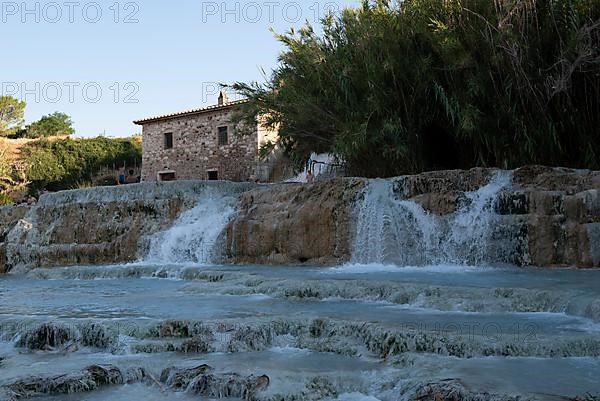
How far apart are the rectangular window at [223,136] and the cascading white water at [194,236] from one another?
34.5ft

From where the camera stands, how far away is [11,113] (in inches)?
1538

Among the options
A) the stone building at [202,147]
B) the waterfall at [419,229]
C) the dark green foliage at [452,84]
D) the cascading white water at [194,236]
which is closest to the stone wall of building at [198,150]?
the stone building at [202,147]

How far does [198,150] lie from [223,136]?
1.44 m

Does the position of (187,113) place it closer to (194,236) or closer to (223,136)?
(223,136)

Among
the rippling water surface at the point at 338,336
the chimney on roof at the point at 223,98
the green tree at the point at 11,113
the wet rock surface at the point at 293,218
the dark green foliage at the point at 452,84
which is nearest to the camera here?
the rippling water surface at the point at 338,336

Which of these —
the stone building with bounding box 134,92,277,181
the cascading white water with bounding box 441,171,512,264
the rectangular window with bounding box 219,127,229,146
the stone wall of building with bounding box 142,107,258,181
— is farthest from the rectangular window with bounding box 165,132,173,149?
the cascading white water with bounding box 441,171,512,264

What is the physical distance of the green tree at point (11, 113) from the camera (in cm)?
3844

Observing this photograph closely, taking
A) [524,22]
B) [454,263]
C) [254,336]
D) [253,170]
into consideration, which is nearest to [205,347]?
[254,336]

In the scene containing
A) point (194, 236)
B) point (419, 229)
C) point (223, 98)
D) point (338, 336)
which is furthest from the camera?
point (223, 98)

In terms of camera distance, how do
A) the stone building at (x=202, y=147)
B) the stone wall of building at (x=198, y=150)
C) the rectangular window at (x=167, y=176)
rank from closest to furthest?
the stone building at (x=202, y=147) → the stone wall of building at (x=198, y=150) → the rectangular window at (x=167, y=176)

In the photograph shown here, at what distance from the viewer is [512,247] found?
895 centimetres

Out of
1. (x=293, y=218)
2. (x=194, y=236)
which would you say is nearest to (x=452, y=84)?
(x=293, y=218)

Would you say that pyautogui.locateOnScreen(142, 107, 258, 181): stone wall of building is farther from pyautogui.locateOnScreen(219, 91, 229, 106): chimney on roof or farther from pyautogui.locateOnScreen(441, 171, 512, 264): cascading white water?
pyautogui.locateOnScreen(441, 171, 512, 264): cascading white water

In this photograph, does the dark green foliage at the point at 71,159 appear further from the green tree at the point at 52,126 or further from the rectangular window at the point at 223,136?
the green tree at the point at 52,126
